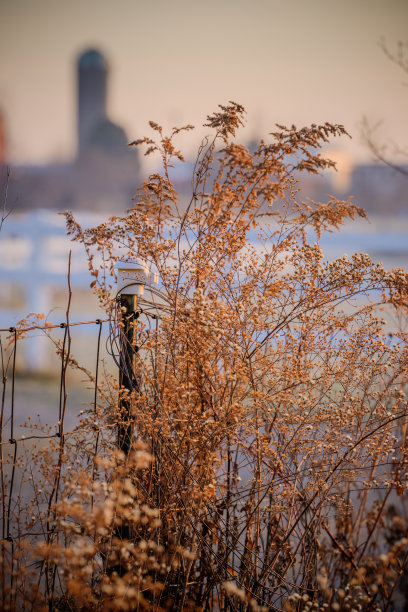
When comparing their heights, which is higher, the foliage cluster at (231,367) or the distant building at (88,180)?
the distant building at (88,180)

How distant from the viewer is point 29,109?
44.1 feet

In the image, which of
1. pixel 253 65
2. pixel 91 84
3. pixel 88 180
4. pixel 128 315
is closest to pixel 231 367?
pixel 128 315

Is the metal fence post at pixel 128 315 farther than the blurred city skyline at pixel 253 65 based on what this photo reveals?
No

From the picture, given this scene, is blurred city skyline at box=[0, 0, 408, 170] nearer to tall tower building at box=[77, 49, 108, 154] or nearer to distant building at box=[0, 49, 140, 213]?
distant building at box=[0, 49, 140, 213]

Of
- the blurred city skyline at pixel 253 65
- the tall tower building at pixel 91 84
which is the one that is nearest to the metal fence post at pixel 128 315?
the blurred city skyline at pixel 253 65

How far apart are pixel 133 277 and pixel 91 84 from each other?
3850cm

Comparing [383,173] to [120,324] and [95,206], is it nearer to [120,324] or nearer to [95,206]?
[95,206]

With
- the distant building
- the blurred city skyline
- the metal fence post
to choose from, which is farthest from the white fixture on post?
the distant building

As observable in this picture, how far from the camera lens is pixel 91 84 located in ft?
118

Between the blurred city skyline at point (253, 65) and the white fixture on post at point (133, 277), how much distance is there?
553 mm

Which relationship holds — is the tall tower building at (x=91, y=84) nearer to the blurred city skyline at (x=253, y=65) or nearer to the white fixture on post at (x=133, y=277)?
the blurred city skyline at (x=253, y=65)

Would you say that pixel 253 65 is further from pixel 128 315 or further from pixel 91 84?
pixel 91 84

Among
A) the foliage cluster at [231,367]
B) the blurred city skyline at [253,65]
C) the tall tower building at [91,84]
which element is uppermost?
the tall tower building at [91,84]

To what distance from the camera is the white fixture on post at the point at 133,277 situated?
5.81 feet
